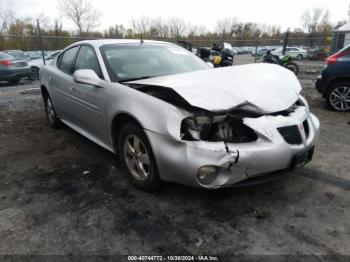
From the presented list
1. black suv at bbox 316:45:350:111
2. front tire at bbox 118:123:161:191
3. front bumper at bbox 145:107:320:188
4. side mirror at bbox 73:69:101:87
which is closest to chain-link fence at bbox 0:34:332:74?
black suv at bbox 316:45:350:111

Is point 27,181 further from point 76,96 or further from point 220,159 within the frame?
point 220,159

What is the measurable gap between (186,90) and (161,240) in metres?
1.25

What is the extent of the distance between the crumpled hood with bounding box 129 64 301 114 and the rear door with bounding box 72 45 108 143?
560 mm

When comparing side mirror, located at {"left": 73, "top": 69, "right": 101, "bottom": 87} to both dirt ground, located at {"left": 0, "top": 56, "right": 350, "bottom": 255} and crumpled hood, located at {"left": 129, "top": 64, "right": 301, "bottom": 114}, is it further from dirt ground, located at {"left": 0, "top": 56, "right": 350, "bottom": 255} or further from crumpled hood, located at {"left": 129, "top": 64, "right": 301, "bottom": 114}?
dirt ground, located at {"left": 0, "top": 56, "right": 350, "bottom": 255}

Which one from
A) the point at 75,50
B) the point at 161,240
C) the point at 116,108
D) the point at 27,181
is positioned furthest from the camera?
the point at 75,50

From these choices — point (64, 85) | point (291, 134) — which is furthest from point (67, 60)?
point (291, 134)

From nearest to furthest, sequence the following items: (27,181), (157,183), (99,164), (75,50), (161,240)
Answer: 1. (161,240)
2. (157,183)
3. (27,181)
4. (99,164)
5. (75,50)

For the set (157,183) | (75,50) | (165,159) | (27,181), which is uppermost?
(75,50)

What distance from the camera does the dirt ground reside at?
219 cm

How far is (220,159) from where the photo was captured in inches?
89.4

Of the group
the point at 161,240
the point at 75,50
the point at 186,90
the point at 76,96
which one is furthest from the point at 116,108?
the point at 75,50

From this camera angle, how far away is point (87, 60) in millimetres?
3770

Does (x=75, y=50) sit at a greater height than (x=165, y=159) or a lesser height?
greater

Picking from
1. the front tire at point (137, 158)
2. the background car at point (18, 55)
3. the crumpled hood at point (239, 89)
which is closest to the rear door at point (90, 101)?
the front tire at point (137, 158)
